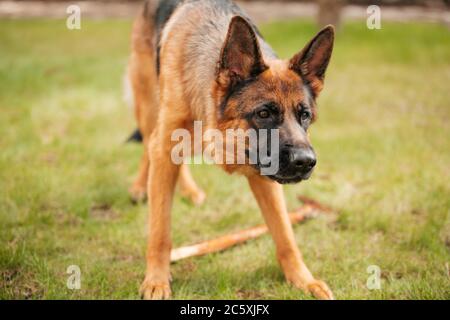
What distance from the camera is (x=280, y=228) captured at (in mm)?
3949

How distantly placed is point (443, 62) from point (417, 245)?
Result: 749cm

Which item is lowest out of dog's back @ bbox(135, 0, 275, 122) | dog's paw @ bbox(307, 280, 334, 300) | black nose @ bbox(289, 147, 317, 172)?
dog's paw @ bbox(307, 280, 334, 300)

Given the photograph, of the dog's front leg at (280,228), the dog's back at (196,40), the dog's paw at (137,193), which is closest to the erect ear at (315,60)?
the dog's back at (196,40)

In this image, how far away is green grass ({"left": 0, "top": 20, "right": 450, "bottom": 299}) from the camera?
3.82 meters

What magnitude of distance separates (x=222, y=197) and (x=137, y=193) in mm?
885

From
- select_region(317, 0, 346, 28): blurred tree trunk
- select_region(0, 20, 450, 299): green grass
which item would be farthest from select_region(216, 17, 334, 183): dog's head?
select_region(317, 0, 346, 28): blurred tree trunk

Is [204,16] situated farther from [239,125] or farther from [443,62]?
[443,62]

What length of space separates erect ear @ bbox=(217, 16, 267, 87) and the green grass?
58.4 inches

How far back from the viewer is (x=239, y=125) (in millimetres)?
3467

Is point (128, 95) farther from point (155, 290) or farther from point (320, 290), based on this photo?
point (320, 290)

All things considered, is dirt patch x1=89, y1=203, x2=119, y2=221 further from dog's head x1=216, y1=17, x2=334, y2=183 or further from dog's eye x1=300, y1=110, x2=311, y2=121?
dog's eye x1=300, y1=110, x2=311, y2=121

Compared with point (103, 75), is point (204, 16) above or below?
above
